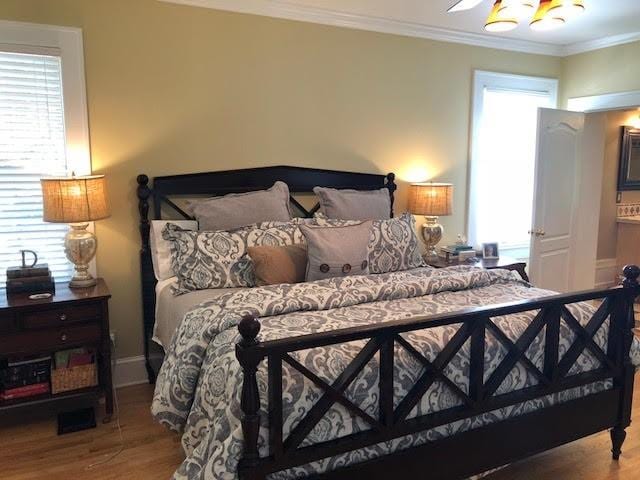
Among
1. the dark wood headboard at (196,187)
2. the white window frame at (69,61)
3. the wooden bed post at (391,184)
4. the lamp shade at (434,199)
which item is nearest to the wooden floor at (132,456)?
the dark wood headboard at (196,187)

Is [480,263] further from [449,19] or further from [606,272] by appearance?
[606,272]

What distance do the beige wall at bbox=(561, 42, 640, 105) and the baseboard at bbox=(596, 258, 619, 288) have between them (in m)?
1.91

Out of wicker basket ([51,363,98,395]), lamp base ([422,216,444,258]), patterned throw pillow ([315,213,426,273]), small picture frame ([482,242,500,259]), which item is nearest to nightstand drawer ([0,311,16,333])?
wicker basket ([51,363,98,395])

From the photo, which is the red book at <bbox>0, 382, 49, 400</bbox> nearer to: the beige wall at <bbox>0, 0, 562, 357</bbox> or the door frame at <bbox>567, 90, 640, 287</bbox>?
the beige wall at <bbox>0, 0, 562, 357</bbox>

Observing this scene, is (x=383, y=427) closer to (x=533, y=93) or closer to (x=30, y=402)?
(x=30, y=402)

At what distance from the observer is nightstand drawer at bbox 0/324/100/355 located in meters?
2.60

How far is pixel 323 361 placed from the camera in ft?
5.79

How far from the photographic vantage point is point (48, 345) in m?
2.68

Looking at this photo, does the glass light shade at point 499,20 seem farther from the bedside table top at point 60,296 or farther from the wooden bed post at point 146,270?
the bedside table top at point 60,296

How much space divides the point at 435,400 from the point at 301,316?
1.99 feet

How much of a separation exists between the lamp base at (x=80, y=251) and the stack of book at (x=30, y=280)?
0.14 metres

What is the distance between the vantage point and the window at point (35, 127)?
2873mm

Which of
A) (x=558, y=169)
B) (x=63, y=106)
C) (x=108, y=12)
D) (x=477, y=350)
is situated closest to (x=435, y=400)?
(x=477, y=350)

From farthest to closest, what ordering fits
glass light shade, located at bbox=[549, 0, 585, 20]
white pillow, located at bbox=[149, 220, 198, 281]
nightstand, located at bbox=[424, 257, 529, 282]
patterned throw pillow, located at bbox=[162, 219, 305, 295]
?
nightstand, located at bbox=[424, 257, 529, 282]
white pillow, located at bbox=[149, 220, 198, 281]
patterned throw pillow, located at bbox=[162, 219, 305, 295]
glass light shade, located at bbox=[549, 0, 585, 20]
